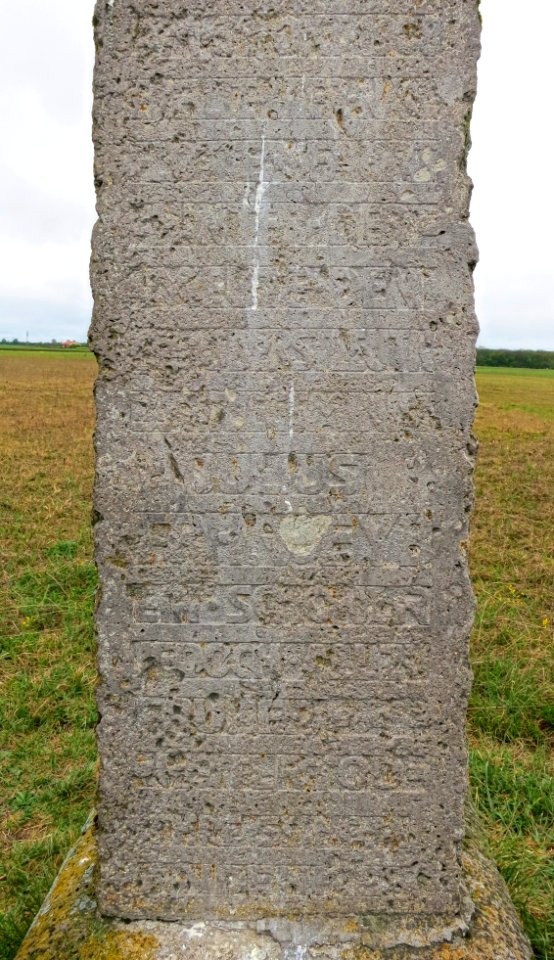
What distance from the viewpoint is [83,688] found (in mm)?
4078

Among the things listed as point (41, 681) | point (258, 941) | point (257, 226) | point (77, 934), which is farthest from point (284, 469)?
point (41, 681)

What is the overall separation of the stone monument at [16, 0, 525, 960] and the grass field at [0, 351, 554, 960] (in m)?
0.73

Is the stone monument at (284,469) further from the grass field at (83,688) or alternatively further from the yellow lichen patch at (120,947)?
the grass field at (83,688)

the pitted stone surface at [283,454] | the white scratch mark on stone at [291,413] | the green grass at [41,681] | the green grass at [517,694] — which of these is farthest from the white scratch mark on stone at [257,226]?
the green grass at [41,681]

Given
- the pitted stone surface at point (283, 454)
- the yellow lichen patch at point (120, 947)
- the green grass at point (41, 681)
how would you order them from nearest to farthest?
the pitted stone surface at point (283, 454)
the yellow lichen patch at point (120, 947)
the green grass at point (41, 681)

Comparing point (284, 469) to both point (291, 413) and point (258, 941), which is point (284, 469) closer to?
point (291, 413)

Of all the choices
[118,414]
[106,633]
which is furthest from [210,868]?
[118,414]

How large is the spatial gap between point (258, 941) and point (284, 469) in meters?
1.32

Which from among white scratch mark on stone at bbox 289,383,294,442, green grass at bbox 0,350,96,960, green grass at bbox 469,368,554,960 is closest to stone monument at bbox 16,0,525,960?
white scratch mark on stone at bbox 289,383,294,442

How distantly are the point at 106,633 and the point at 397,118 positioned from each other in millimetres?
1569

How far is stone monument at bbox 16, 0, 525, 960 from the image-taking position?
6.14 ft

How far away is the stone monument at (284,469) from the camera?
1872mm

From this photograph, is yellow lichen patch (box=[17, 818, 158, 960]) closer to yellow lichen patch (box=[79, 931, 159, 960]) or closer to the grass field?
yellow lichen patch (box=[79, 931, 159, 960])

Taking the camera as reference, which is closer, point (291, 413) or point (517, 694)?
point (291, 413)
